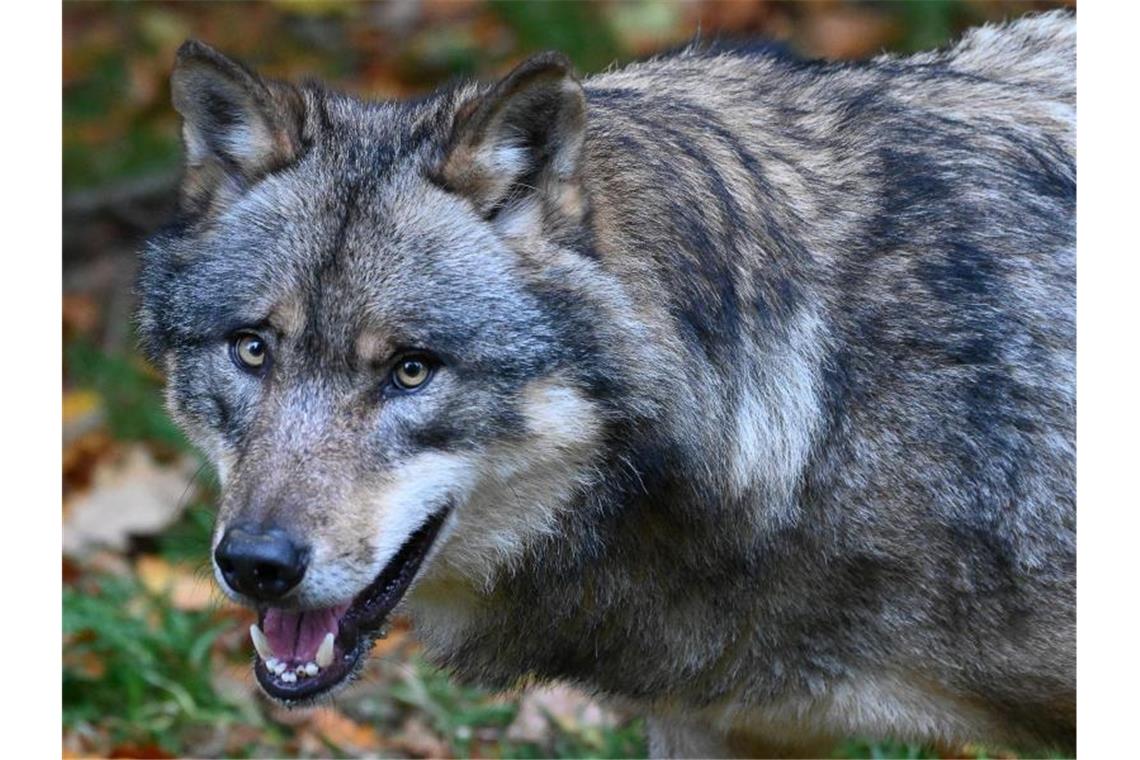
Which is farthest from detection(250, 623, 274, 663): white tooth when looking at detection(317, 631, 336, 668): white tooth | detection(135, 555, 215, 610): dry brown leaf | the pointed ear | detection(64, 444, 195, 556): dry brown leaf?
detection(64, 444, 195, 556): dry brown leaf

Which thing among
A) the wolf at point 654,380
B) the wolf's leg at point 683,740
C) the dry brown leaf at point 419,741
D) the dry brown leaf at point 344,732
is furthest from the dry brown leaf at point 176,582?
the wolf at point 654,380

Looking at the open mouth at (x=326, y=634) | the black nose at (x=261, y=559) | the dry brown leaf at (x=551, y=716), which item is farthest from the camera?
the dry brown leaf at (x=551, y=716)

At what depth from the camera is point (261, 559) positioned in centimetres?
361

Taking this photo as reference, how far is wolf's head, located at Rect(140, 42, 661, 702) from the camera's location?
146 inches

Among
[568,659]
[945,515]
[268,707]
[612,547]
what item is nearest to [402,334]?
[612,547]

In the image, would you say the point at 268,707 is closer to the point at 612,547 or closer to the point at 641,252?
the point at 612,547

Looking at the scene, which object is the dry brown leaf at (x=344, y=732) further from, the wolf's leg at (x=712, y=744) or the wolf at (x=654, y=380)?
the wolf at (x=654, y=380)

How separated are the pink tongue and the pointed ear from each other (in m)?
1.14

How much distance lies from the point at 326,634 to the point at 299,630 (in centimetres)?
8

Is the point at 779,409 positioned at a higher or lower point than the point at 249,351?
lower

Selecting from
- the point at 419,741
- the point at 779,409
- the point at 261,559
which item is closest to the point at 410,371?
the point at 261,559

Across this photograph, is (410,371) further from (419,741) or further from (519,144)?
(419,741)

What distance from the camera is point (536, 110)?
152 inches

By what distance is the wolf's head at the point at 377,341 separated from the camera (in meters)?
3.72
